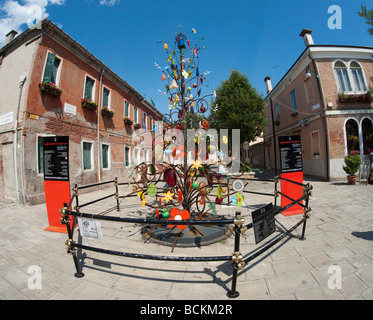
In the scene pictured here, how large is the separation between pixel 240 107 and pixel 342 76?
236 inches

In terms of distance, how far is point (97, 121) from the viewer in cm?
1042

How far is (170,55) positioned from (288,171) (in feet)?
13.6

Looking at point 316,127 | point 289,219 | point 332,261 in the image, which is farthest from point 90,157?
point 316,127

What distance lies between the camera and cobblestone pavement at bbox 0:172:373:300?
2070 mm

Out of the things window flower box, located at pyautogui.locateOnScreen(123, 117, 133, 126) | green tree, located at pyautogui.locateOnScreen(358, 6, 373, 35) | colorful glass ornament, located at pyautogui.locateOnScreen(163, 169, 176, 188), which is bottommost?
colorful glass ornament, located at pyautogui.locateOnScreen(163, 169, 176, 188)

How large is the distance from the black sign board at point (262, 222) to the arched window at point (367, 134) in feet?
38.9

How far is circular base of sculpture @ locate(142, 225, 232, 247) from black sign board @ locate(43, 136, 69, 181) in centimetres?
258

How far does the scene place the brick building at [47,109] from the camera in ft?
22.6

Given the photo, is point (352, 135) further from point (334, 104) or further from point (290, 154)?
point (290, 154)

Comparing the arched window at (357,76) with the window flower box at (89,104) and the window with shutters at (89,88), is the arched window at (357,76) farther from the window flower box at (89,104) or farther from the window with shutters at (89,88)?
the window with shutters at (89,88)

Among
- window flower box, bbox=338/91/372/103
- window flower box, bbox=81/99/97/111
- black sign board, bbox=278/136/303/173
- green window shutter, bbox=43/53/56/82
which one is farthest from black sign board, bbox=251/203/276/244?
window flower box, bbox=338/91/372/103

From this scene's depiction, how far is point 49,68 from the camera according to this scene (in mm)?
7562

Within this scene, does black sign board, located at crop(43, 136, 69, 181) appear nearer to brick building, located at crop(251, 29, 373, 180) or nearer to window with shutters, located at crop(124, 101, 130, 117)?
window with shutters, located at crop(124, 101, 130, 117)
